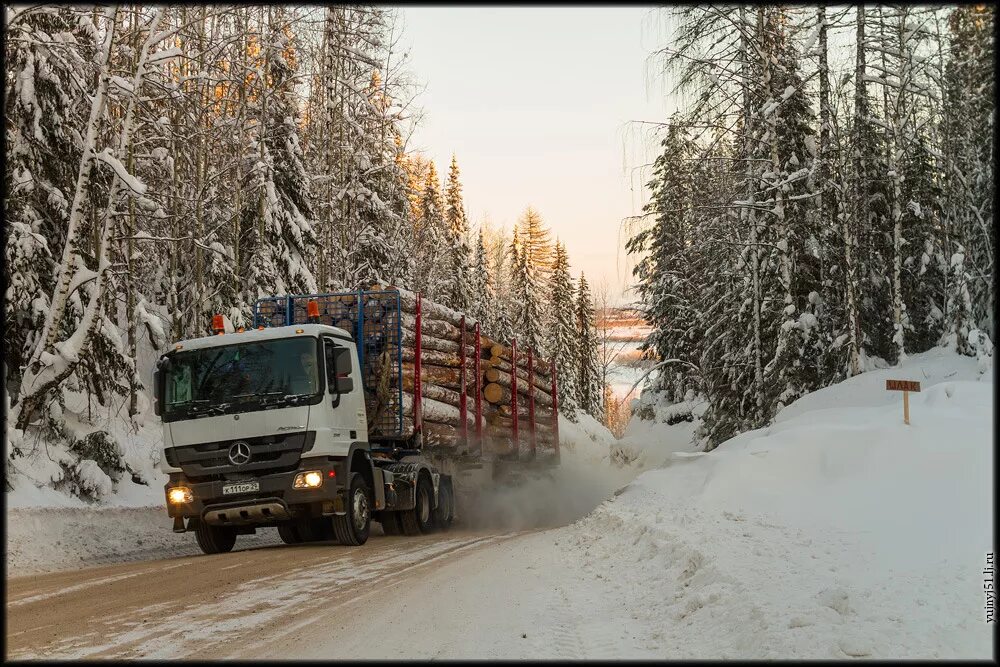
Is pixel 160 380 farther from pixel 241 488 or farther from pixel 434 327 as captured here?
pixel 434 327

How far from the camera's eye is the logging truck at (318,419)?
1124 cm

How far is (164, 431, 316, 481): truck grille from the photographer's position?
36.8 feet

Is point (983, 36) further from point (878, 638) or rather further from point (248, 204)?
point (248, 204)

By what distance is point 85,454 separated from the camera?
1497 centimetres

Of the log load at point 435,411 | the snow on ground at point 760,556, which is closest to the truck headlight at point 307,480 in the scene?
the snow on ground at point 760,556

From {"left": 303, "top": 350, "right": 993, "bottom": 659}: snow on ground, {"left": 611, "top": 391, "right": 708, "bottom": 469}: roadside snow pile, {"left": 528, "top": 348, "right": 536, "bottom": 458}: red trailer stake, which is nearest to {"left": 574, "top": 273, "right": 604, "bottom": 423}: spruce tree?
{"left": 611, "top": 391, "right": 708, "bottom": 469}: roadside snow pile

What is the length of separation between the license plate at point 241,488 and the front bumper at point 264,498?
39mm

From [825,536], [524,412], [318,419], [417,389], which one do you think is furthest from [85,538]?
[524,412]

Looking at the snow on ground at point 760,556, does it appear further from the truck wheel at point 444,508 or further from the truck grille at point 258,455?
the truck wheel at point 444,508

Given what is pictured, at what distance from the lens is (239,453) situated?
11266mm

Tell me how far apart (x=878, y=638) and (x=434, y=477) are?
1081 centimetres

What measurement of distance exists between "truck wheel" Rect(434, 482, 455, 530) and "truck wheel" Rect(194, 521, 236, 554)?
3.79m

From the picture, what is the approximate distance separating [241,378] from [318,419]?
1209mm

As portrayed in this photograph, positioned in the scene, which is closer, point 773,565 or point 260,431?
point 773,565
